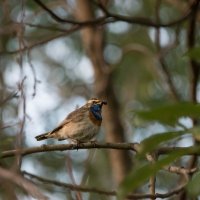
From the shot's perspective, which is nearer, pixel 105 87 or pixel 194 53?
pixel 194 53

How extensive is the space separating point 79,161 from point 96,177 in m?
0.64

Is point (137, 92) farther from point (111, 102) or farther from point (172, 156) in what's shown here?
point (172, 156)

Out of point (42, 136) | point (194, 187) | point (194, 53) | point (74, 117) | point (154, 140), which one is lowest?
point (42, 136)

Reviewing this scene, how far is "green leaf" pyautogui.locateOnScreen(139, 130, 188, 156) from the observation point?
5.14 feet

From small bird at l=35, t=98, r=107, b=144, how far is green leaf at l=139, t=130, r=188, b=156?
15.4ft

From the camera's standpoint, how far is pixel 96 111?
23.5ft

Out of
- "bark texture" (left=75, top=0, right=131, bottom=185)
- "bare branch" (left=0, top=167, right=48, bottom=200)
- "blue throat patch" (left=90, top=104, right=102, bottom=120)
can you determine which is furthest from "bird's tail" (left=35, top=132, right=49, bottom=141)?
"bare branch" (left=0, top=167, right=48, bottom=200)

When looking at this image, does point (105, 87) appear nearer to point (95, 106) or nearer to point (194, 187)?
point (95, 106)

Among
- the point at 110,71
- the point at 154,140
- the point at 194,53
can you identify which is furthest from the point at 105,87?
the point at 154,140

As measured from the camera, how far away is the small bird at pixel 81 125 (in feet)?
21.6

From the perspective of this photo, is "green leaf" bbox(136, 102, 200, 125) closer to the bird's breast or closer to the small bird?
the small bird

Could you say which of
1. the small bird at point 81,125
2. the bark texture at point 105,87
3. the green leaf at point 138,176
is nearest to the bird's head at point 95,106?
the small bird at point 81,125

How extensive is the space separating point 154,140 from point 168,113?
0.09m

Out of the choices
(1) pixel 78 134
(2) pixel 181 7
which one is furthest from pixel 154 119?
(2) pixel 181 7
